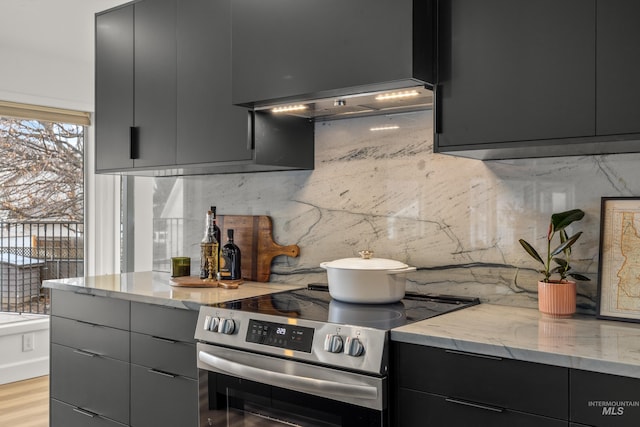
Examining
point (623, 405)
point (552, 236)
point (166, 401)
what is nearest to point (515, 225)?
point (552, 236)

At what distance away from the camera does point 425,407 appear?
67.4 inches

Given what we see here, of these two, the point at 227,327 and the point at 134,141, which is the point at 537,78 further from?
the point at 134,141

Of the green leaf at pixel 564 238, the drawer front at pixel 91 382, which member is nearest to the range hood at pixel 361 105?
the green leaf at pixel 564 238

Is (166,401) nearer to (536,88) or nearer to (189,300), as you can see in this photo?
(189,300)

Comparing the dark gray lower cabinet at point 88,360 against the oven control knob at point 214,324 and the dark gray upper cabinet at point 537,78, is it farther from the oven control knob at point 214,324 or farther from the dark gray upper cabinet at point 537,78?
the dark gray upper cabinet at point 537,78

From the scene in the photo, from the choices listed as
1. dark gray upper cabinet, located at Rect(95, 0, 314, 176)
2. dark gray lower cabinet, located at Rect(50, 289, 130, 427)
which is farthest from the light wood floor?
dark gray upper cabinet, located at Rect(95, 0, 314, 176)

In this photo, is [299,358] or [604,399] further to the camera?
[299,358]

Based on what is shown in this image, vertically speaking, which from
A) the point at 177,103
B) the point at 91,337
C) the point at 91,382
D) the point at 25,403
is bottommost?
the point at 25,403

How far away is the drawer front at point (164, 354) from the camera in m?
2.34

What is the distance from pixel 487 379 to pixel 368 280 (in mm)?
675

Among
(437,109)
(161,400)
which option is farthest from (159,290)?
(437,109)

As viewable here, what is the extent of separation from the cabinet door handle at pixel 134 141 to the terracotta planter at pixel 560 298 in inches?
81.9

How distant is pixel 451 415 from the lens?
Answer: 65.6 inches

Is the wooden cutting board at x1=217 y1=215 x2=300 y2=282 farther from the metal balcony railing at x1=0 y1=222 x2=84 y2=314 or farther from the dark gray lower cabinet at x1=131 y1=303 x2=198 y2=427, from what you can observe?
the metal balcony railing at x1=0 y1=222 x2=84 y2=314
